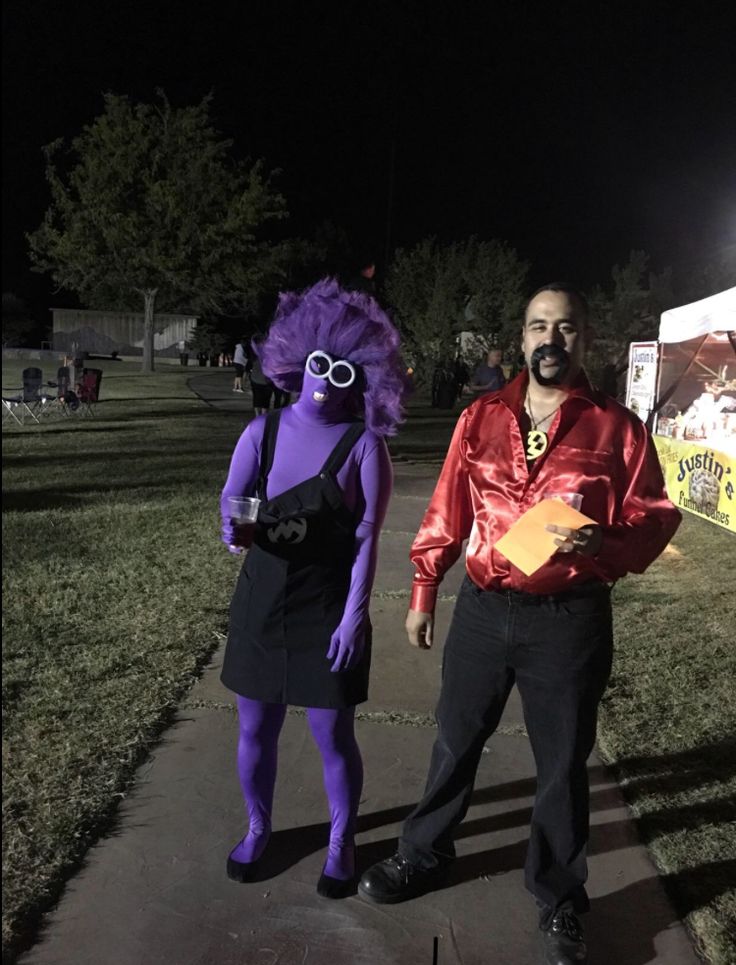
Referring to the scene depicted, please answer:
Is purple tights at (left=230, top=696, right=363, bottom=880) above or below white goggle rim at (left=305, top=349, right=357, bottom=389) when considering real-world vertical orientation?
below

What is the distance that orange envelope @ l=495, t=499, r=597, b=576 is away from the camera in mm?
2090

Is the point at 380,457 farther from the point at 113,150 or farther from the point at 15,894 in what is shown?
the point at 113,150

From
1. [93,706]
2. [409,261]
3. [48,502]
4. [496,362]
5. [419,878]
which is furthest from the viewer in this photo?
[409,261]

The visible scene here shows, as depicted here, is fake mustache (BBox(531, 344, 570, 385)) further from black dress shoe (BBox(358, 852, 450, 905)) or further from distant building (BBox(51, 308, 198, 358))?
distant building (BBox(51, 308, 198, 358))

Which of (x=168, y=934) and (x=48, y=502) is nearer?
(x=168, y=934)

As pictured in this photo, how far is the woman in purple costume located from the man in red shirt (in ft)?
0.76

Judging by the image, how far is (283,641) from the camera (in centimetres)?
251

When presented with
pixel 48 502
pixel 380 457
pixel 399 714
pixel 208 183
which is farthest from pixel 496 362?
pixel 208 183

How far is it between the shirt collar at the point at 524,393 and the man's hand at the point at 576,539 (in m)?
0.43

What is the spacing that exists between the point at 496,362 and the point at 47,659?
11.2 metres

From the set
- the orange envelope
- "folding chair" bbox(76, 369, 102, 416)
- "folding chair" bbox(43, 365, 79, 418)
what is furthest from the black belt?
"folding chair" bbox(76, 369, 102, 416)

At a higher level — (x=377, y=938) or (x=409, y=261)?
(x=409, y=261)

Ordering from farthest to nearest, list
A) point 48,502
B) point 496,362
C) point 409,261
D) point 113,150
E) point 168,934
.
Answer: point 409,261 → point 113,150 → point 496,362 → point 48,502 → point 168,934

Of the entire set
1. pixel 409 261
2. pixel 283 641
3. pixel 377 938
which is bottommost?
pixel 377 938
